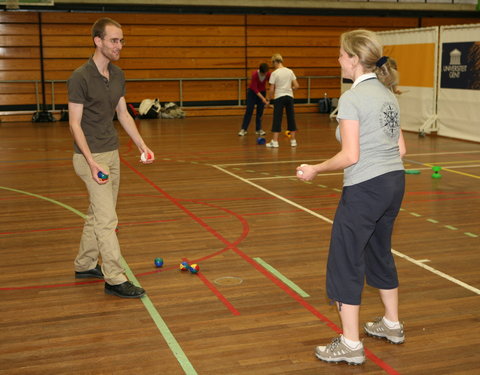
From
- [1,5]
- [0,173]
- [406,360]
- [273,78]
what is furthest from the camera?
[1,5]

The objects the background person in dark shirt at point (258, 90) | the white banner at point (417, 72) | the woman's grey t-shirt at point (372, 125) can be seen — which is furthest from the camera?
the white banner at point (417, 72)

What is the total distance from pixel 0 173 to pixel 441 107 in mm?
9475

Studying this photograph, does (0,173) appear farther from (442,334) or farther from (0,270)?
(442,334)

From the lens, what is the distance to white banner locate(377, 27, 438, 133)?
14195mm

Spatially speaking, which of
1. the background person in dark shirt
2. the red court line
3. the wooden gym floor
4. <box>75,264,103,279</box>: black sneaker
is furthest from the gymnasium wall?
<box>75,264,103,279</box>: black sneaker

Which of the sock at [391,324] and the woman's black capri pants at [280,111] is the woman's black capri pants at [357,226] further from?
the woman's black capri pants at [280,111]

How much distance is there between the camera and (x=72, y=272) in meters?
4.97

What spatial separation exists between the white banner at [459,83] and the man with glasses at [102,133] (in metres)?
10.3

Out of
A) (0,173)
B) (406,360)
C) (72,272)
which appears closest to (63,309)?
(72,272)

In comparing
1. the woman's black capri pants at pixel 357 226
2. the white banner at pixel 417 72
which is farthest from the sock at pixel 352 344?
the white banner at pixel 417 72

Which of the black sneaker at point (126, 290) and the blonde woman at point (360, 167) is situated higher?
the blonde woman at point (360, 167)

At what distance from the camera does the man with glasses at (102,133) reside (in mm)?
4168

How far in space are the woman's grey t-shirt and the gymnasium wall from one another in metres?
16.9

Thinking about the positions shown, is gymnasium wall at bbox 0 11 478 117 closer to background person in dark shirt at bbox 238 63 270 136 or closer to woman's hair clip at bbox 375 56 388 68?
background person in dark shirt at bbox 238 63 270 136
